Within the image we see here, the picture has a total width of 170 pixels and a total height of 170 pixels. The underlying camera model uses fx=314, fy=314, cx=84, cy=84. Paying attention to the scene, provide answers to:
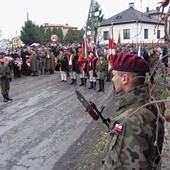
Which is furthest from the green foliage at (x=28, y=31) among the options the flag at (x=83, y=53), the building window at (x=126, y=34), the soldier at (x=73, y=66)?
the flag at (x=83, y=53)

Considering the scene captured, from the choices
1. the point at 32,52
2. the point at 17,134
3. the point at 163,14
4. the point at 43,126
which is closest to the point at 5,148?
the point at 17,134

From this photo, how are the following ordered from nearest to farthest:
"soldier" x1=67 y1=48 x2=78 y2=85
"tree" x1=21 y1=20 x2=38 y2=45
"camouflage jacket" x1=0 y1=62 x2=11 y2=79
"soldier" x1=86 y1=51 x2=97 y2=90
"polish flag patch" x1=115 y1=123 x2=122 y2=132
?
"polish flag patch" x1=115 y1=123 x2=122 y2=132
"camouflage jacket" x1=0 y1=62 x2=11 y2=79
"soldier" x1=86 y1=51 x2=97 y2=90
"soldier" x1=67 y1=48 x2=78 y2=85
"tree" x1=21 y1=20 x2=38 y2=45

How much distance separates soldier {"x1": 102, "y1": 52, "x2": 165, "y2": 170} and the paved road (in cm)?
383

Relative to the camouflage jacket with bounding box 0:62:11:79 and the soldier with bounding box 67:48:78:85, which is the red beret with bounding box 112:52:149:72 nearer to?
the camouflage jacket with bounding box 0:62:11:79

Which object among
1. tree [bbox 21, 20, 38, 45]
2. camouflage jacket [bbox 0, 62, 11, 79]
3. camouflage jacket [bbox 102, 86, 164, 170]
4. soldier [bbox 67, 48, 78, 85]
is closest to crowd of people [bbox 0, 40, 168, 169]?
camouflage jacket [bbox 102, 86, 164, 170]

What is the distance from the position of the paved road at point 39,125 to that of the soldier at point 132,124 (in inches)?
151

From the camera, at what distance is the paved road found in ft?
20.4

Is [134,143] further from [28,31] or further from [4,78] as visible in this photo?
[28,31]

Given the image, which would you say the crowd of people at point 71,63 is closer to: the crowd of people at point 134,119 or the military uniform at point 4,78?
the military uniform at point 4,78

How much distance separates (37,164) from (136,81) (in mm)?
4133

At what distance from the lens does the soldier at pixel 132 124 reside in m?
2.07

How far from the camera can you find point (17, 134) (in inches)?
304

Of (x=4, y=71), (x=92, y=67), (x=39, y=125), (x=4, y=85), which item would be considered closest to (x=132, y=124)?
(x=39, y=125)

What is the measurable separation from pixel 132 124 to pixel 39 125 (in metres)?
6.58
